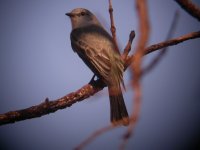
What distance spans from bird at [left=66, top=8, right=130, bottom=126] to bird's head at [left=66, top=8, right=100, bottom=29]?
29cm

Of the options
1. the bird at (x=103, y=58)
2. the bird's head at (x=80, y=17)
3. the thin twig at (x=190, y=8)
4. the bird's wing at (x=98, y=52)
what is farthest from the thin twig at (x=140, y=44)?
the bird's head at (x=80, y=17)

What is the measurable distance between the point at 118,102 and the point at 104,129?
9.25 feet

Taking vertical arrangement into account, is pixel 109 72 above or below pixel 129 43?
below

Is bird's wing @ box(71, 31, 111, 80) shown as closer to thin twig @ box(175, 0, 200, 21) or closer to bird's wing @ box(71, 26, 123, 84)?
bird's wing @ box(71, 26, 123, 84)

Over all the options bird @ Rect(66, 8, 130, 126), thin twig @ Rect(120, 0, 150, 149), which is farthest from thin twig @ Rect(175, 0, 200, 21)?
bird @ Rect(66, 8, 130, 126)

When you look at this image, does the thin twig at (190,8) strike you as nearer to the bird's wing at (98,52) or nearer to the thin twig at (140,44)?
the thin twig at (140,44)

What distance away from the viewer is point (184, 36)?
2.25m

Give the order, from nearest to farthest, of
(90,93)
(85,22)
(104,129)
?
(104,129)
(90,93)
(85,22)

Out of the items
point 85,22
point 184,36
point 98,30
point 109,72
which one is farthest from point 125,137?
point 85,22

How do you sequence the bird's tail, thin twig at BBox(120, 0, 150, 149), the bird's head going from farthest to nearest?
the bird's head
the bird's tail
thin twig at BBox(120, 0, 150, 149)

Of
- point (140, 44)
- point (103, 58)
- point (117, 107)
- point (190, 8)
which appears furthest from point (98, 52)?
point (140, 44)

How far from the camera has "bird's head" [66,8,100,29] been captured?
5.63 meters

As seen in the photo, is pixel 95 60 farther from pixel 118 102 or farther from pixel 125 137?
pixel 125 137

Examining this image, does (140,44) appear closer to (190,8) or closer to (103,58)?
(190,8)
